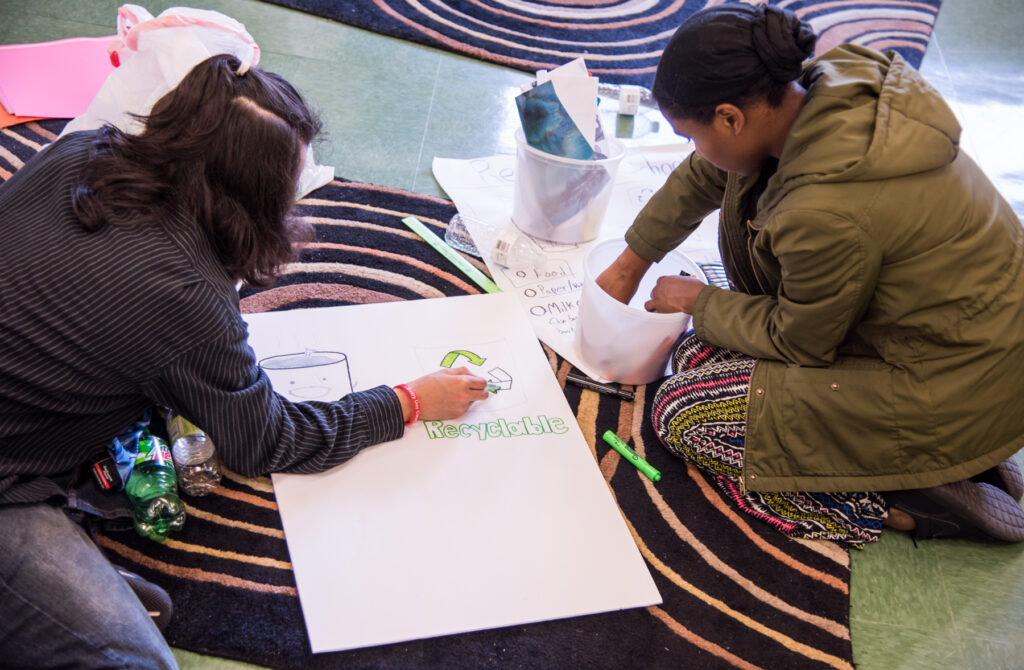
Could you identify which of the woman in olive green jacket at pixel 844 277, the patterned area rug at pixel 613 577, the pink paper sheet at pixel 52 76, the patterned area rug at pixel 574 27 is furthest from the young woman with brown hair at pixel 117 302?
the patterned area rug at pixel 574 27

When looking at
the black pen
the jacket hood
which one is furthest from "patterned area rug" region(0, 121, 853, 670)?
the jacket hood

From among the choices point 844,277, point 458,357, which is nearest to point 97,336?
point 458,357

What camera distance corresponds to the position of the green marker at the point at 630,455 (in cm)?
121

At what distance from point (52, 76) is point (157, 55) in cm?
48

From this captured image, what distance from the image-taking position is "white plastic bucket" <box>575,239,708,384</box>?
122cm

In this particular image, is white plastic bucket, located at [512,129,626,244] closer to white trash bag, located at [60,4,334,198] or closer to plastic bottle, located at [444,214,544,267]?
plastic bottle, located at [444,214,544,267]

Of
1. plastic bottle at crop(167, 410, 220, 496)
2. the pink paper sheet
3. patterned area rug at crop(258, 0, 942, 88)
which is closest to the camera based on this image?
plastic bottle at crop(167, 410, 220, 496)

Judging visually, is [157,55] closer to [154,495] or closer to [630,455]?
[154,495]

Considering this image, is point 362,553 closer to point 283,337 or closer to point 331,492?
point 331,492

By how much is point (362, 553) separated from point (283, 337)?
0.40m

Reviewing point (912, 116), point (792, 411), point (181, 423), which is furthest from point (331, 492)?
point (912, 116)

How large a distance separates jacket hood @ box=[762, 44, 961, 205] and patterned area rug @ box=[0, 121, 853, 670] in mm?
476

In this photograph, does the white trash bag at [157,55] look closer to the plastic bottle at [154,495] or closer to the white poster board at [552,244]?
the white poster board at [552,244]

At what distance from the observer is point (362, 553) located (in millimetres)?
1032
